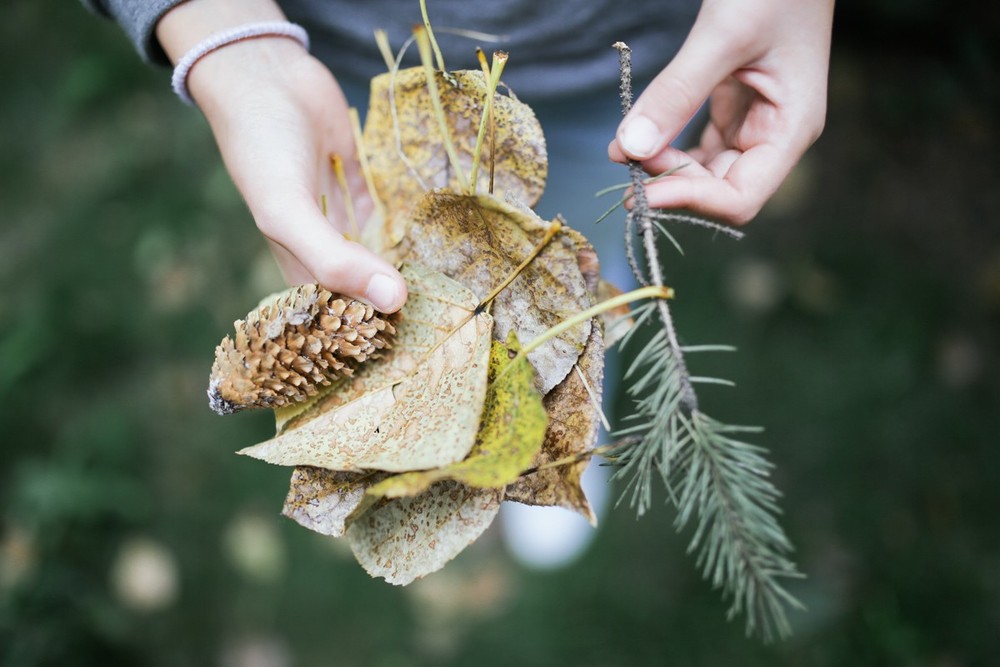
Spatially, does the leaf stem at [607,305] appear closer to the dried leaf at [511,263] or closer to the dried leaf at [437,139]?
the dried leaf at [511,263]

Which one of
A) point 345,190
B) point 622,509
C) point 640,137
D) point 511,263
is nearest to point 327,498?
point 511,263

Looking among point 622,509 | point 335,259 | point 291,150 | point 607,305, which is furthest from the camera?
point 622,509

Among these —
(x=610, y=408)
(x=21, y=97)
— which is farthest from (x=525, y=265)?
(x=21, y=97)

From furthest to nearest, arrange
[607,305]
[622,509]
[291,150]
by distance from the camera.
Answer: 1. [622,509]
2. [291,150]
3. [607,305]

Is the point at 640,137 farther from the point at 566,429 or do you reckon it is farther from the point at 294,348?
the point at 294,348

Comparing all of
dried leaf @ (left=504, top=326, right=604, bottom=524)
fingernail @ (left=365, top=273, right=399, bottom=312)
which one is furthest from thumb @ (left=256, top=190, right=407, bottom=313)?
dried leaf @ (left=504, top=326, right=604, bottom=524)

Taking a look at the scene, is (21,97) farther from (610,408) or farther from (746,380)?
(746,380)

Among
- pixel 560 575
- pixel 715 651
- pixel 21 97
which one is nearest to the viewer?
pixel 715 651
